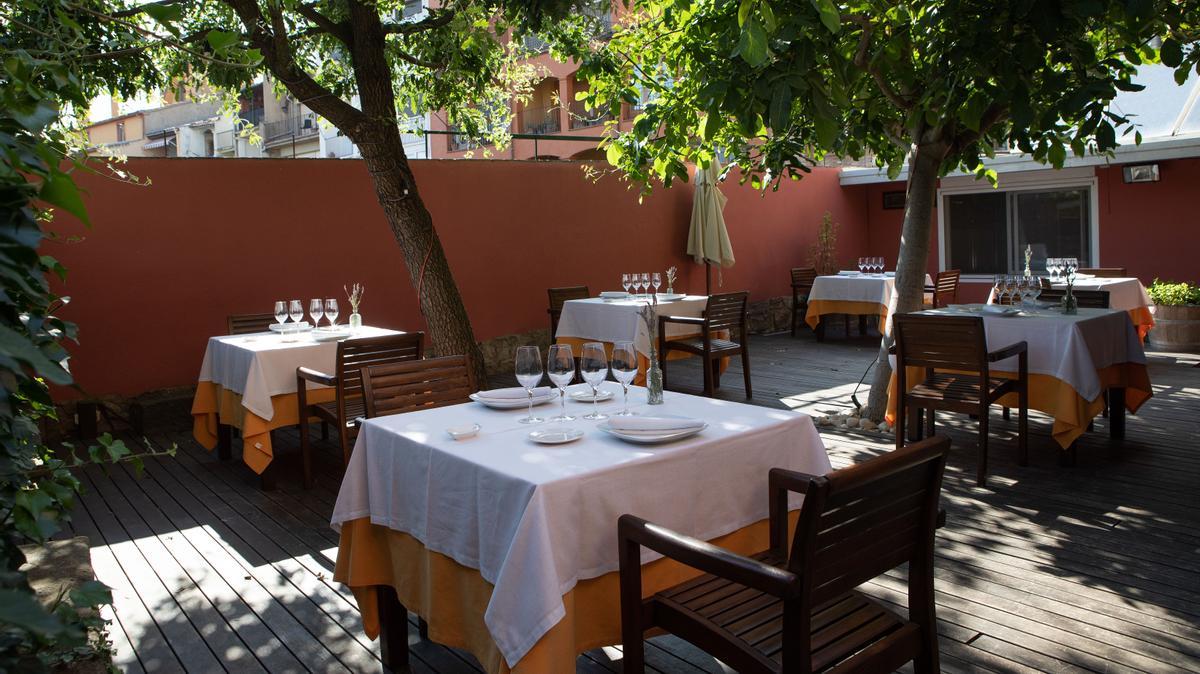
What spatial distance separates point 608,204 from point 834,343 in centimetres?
342

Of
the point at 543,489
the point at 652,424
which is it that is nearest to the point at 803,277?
the point at 652,424

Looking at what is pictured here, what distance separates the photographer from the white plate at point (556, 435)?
101 inches

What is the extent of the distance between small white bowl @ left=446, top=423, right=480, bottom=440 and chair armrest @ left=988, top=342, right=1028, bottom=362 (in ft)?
10.8

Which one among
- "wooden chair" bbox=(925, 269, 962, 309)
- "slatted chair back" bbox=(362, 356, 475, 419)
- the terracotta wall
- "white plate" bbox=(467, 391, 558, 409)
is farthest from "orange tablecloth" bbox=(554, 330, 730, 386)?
"white plate" bbox=(467, 391, 558, 409)

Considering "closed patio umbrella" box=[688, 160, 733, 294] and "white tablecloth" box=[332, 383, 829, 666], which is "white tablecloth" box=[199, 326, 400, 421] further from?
"closed patio umbrella" box=[688, 160, 733, 294]

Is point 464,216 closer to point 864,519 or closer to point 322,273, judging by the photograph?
point 322,273

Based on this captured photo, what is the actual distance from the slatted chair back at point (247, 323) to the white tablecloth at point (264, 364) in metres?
0.66

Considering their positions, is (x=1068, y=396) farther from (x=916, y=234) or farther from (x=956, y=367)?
(x=916, y=234)

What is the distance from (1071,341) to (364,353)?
→ 413cm

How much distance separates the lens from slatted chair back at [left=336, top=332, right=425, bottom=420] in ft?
15.9

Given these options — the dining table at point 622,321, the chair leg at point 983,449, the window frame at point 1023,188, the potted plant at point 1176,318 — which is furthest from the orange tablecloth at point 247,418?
the window frame at point 1023,188

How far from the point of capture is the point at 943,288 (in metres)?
10.9

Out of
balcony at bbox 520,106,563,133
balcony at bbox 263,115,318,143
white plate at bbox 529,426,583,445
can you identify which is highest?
balcony at bbox 263,115,318,143

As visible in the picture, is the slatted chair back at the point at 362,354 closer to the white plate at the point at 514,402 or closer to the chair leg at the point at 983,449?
the white plate at the point at 514,402
